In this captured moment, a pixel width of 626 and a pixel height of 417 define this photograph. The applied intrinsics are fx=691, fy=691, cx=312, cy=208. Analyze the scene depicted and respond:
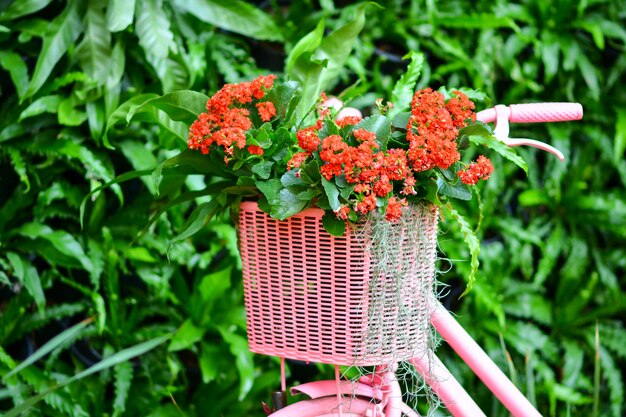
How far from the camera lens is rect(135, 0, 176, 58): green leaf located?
1.97 metres

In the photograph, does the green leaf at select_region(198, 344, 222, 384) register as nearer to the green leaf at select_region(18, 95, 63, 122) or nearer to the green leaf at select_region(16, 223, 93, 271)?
the green leaf at select_region(16, 223, 93, 271)

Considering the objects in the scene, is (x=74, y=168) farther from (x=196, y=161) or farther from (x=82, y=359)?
(x=196, y=161)

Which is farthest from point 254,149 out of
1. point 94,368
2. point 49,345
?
point 49,345

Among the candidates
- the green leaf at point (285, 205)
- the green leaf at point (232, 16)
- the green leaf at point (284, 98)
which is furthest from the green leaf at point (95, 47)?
the green leaf at point (285, 205)

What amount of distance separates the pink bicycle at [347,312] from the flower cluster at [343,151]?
0.20 ft

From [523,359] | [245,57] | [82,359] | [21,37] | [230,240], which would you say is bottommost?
[523,359]

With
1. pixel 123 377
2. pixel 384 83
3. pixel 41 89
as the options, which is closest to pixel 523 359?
pixel 384 83

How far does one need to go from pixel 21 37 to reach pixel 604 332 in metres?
2.35

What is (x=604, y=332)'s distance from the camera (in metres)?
2.72

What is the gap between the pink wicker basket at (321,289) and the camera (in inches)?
46.2

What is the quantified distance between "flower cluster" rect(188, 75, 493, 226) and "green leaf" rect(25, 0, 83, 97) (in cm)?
97

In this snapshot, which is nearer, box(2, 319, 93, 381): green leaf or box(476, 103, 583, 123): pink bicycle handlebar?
box(476, 103, 583, 123): pink bicycle handlebar

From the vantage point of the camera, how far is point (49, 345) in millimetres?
1796

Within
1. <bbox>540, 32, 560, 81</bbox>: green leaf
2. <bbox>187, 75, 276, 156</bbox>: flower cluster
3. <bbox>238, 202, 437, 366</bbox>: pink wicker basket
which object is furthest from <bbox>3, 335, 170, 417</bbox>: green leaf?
<bbox>540, 32, 560, 81</bbox>: green leaf
